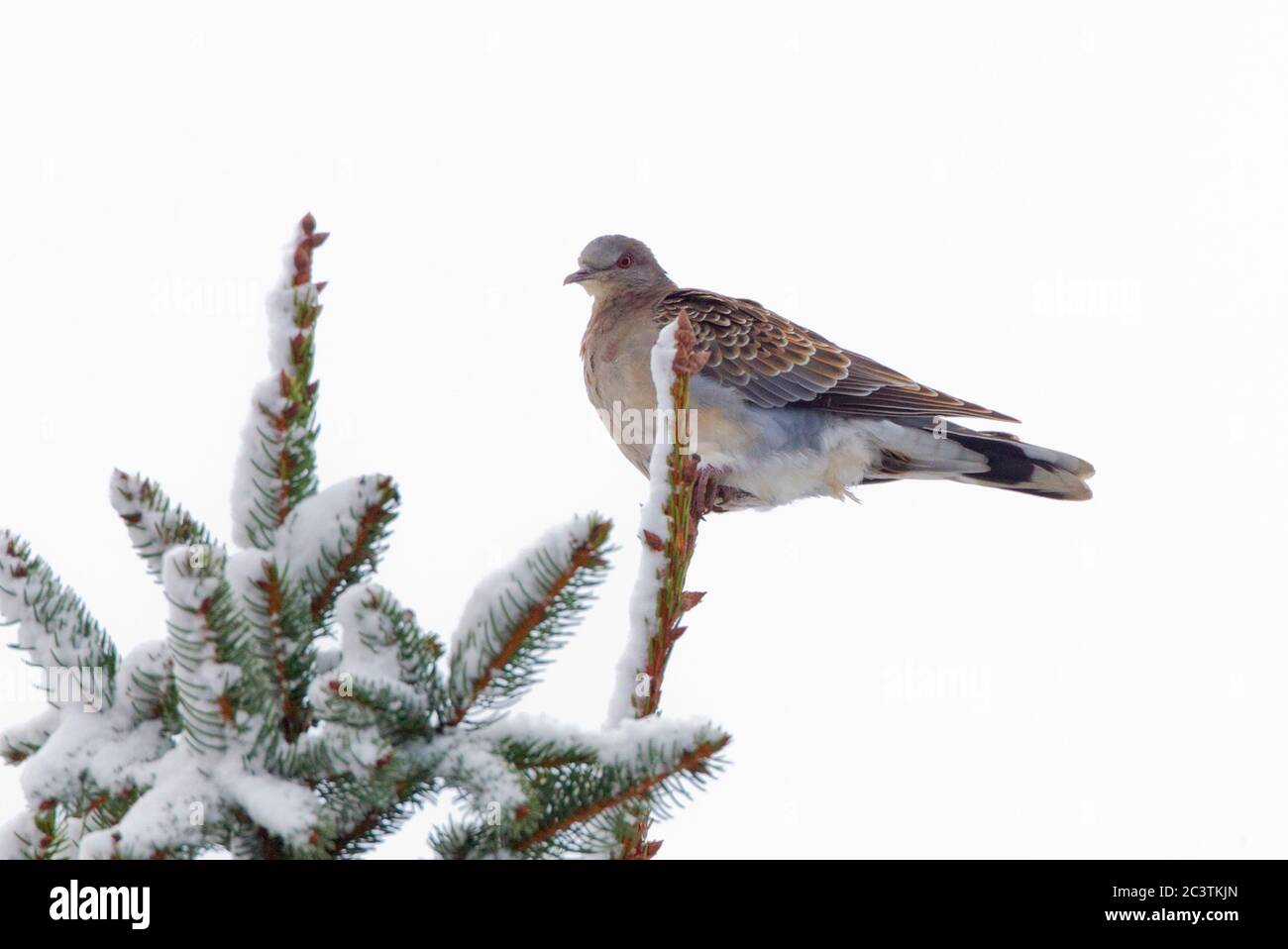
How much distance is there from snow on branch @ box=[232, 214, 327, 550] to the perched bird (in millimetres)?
3613

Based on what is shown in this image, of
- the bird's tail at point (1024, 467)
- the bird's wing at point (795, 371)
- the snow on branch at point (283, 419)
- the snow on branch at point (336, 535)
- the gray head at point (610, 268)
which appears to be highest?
the gray head at point (610, 268)

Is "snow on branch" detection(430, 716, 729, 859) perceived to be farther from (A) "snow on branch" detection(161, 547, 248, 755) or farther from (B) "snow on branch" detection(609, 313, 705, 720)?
(A) "snow on branch" detection(161, 547, 248, 755)

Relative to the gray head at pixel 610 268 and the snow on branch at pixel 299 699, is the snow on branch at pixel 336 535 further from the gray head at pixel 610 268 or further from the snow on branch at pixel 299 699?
the gray head at pixel 610 268

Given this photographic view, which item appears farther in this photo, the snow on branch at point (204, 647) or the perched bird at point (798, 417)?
the perched bird at point (798, 417)

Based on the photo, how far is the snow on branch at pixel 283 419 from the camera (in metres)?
1.90

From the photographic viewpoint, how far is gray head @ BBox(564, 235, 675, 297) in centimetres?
670

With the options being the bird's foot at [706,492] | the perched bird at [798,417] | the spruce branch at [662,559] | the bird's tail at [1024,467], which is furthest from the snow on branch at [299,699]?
the bird's tail at [1024,467]

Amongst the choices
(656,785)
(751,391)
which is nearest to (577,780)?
(656,785)

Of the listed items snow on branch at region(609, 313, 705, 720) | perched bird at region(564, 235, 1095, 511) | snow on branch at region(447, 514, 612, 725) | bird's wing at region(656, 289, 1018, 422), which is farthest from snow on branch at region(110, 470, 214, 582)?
bird's wing at region(656, 289, 1018, 422)

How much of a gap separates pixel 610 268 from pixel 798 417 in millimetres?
1500

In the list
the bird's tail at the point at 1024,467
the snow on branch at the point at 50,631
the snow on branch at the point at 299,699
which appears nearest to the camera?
the snow on branch at the point at 299,699

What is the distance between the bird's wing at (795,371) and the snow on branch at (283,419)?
12.8 feet

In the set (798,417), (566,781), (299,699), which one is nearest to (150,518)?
(299,699)
